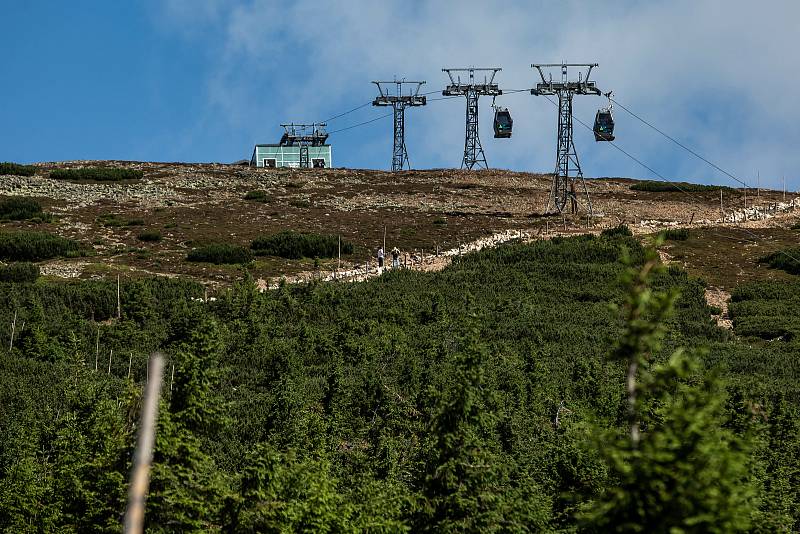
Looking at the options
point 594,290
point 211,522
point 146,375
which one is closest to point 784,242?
point 594,290

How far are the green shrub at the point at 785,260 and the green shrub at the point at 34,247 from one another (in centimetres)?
3740

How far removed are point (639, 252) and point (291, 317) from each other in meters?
20.0

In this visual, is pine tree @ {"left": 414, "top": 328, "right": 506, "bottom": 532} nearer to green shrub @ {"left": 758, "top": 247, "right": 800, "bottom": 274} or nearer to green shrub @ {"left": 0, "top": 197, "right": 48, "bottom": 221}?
green shrub @ {"left": 758, "top": 247, "right": 800, "bottom": 274}

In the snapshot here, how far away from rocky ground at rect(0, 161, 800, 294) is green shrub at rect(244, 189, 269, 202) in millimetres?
606

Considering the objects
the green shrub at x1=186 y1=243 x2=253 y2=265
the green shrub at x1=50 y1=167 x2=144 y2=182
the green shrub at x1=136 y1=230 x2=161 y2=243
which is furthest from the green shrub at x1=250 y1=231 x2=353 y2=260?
the green shrub at x1=50 y1=167 x2=144 y2=182

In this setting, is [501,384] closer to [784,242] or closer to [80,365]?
[80,365]

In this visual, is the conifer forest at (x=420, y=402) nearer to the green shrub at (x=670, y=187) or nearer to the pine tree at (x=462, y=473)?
the pine tree at (x=462, y=473)

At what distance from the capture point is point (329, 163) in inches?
4510

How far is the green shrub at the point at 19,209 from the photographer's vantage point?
74125 millimetres

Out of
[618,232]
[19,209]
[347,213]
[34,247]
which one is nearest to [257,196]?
[347,213]

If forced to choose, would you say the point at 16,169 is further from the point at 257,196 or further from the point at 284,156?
the point at 284,156

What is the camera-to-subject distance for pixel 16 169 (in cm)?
9050

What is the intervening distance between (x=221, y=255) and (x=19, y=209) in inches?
776

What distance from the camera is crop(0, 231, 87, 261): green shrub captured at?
63.4m
